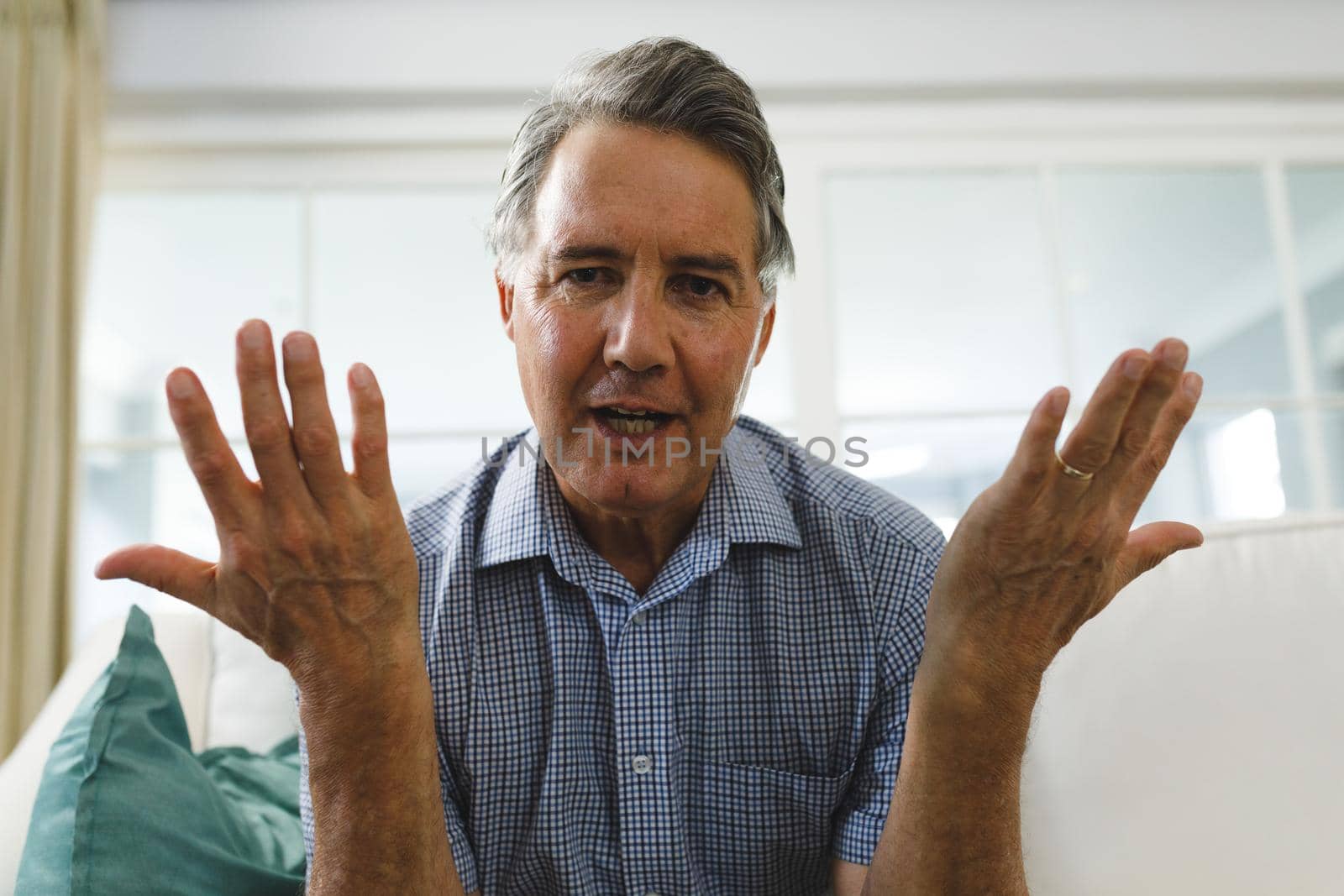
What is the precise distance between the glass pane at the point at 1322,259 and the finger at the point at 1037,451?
2004 mm

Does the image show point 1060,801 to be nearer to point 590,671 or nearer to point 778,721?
point 778,721

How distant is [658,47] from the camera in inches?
→ 49.4

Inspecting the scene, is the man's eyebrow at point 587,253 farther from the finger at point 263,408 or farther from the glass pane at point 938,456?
the glass pane at point 938,456

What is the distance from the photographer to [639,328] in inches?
43.1

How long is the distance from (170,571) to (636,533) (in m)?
0.57

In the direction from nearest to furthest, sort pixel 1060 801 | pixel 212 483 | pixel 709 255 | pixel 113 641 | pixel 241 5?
pixel 212 483
pixel 709 255
pixel 1060 801
pixel 113 641
pixel 241 5

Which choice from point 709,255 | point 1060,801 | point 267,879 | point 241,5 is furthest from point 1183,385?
point 241,5

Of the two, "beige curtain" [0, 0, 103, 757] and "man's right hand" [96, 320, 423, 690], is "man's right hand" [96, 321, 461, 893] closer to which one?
"man's right hand" [96, 320, 423, 690]

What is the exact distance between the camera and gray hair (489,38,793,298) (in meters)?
1.19

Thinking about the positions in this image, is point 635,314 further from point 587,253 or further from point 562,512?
point 562,512

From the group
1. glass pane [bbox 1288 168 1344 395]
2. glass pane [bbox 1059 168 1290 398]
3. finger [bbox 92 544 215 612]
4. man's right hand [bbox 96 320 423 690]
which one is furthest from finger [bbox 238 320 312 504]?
glass pane [bbox 1288 168 1344 395]

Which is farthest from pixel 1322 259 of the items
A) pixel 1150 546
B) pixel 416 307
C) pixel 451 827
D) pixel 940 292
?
pixel 451 827

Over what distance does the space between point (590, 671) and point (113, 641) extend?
91 cm

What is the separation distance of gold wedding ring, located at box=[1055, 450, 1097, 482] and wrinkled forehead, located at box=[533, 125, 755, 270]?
483mm
